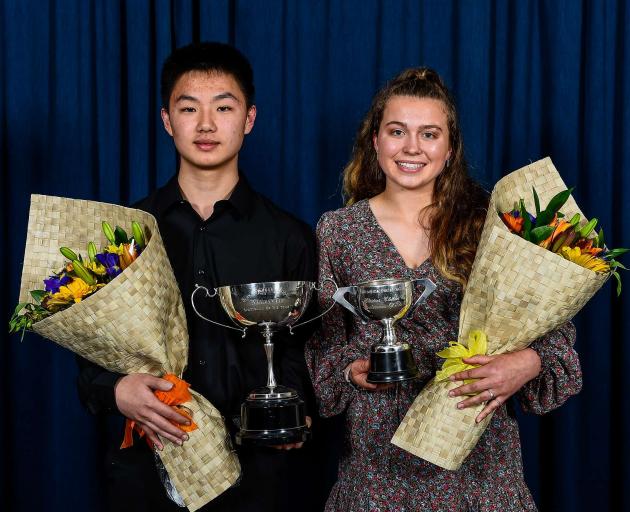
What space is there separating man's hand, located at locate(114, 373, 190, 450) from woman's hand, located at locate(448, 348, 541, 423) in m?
0.61

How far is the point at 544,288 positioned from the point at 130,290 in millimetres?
859

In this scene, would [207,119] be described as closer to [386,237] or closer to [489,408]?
[386,237]

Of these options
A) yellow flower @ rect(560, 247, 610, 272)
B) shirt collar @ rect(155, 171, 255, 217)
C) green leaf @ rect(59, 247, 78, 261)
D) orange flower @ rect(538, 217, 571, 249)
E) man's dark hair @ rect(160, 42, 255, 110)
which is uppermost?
man's dark hair @ rect(160, 42, 255, 110)

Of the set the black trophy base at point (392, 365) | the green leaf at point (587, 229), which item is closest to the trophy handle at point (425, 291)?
the black trophy base at point (392, 365)

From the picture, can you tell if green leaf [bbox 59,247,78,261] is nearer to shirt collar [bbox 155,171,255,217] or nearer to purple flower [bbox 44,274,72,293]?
purple flower [bbox 44,274,72,293]

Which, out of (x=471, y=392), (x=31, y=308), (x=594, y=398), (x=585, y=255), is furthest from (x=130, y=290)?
(x=594, y=398)

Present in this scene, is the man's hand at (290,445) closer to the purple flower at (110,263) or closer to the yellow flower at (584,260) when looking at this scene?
the purple flower at (110,263)

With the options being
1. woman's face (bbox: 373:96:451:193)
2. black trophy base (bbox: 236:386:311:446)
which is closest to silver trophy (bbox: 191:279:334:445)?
black trophy base (bbox: 236:386:311:446)

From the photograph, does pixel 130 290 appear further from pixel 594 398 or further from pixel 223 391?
pixel 594 398

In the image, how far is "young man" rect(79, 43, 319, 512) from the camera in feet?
7.04

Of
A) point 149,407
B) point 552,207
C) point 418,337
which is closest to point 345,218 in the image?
point 418,337

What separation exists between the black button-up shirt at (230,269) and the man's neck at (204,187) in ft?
0.12

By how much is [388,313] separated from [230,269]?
0.50 meters

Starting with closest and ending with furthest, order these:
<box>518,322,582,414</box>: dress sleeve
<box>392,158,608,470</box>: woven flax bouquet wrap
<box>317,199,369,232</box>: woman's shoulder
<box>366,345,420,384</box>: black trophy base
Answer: <box>392,158,608,470</box>: woven flax bouquet wrap < <box>366,345,420,384</box>: black trophy base < <box>518,322,582,414</box>: dress sleeve < <box>317,199,369,232</box>: woman's shoulder
